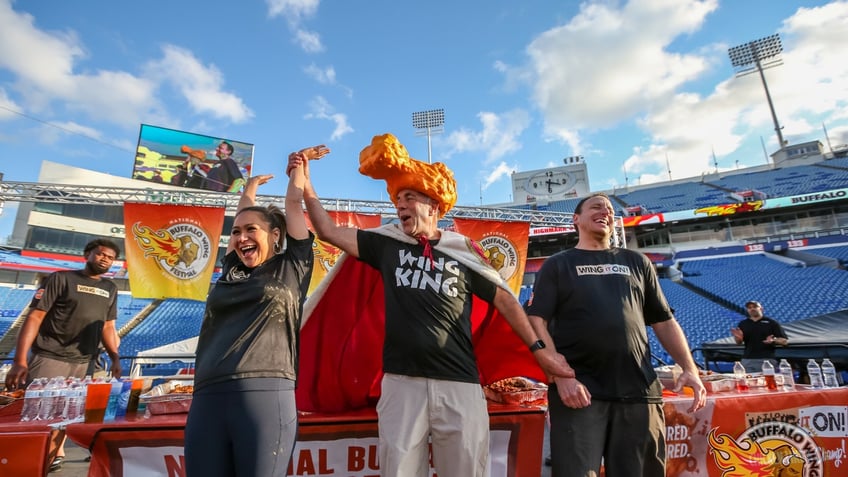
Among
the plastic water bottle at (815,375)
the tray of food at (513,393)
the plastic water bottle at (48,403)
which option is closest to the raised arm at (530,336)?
the tray of food at (513,393)

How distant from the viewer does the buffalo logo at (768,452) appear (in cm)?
254

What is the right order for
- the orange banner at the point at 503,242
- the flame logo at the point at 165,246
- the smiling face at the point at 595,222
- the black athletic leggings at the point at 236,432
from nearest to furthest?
the black athletic leggings at the point at 236,432 → the smiling face at the point at 595,222 → the flame logo at the point at 165,246 → the orange banner at the point at 503,242

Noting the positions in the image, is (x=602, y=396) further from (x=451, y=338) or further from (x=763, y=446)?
(x=763, y=446)

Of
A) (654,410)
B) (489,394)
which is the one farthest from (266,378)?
(654,410)

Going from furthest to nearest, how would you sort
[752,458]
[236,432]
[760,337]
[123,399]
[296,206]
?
[760,337], [752,458], [123,399], [296,206], [236,432]

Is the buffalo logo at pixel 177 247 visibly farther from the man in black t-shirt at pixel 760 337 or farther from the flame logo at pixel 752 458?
the man in black t-shirt at pixel 760 337

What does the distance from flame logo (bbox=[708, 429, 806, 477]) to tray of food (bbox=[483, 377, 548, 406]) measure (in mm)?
1141

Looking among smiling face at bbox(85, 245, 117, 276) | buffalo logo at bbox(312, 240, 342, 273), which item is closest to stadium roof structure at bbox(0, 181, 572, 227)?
buffalo logo at bbox(312, 240, 342, 273)

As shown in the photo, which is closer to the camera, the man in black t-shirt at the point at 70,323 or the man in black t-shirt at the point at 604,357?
the man in black t-shirt at the point at 604,357

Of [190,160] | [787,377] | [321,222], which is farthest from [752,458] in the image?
[190,160]

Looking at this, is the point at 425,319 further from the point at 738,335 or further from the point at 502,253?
the point at 502,253

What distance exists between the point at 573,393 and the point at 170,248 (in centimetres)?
651

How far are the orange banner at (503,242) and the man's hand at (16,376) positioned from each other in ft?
19.9

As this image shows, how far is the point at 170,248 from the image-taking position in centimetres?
630
